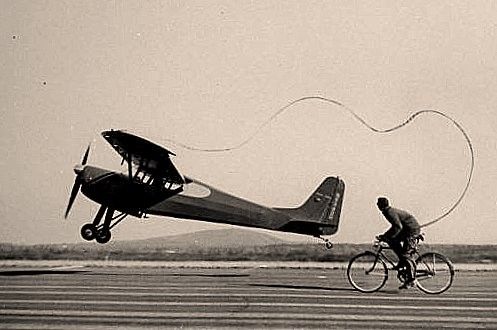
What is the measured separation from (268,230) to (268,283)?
15.3ft

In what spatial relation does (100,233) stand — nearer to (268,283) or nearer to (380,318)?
(268,283)

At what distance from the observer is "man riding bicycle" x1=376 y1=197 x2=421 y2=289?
12.0 meters

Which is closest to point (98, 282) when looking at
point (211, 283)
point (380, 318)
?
point (211, 283)

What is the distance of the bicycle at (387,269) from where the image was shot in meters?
12.0

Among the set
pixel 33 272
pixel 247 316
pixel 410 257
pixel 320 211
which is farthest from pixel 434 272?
pixel 33 272

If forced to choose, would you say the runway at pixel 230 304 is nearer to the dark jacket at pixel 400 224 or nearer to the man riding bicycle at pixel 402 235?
the man riding bicycle at pixel 402 235

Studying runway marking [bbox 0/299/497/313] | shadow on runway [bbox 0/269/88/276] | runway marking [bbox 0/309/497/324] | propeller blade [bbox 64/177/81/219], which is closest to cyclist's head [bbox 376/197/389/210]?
runway marking [bbox 0/299/497/313]

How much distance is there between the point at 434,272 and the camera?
12.1 meters

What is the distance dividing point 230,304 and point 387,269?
3292mm

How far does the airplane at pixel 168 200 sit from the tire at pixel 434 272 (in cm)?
548

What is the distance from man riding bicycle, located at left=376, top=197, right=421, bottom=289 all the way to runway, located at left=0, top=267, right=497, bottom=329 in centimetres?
46

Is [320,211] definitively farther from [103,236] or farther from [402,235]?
[402,235]

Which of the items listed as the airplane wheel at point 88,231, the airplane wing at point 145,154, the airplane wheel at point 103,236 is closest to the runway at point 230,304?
the airplane wheel at point 88,231

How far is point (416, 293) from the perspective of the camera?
11898mm
